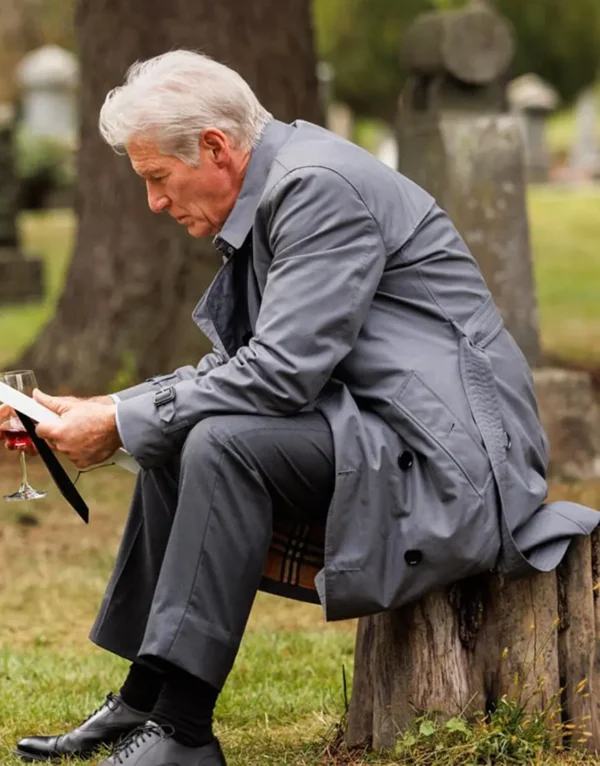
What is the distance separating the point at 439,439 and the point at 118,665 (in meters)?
1.83

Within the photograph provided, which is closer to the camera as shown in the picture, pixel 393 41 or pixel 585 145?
pixel 393 41

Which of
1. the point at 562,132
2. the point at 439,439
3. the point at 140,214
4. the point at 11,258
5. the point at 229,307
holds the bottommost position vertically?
the point at 562,132

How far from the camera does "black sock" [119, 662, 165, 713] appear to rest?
366 cm

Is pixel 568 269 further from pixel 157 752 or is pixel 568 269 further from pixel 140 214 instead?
pixel 157 752

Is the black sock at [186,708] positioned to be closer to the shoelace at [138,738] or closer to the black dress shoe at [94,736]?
the shoelace at [138,738]

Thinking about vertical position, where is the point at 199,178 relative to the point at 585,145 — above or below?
above

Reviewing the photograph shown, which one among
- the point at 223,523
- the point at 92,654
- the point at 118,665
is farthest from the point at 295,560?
the point at 92,654

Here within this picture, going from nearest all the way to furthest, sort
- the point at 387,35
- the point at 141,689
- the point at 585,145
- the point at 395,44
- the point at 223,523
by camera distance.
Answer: the point at 223,523 → the point at 141,689 → the point at 395,44 → the point at 387,35 → the point at 585,145

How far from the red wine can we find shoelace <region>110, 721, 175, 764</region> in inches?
26.5

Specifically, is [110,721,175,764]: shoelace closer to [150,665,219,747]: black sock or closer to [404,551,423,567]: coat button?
[150,665,219,747]: black sock

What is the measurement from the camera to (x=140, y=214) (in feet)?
26.2

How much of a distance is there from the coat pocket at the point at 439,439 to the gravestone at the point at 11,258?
1193 centimetres

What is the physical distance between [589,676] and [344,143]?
4.22 feet

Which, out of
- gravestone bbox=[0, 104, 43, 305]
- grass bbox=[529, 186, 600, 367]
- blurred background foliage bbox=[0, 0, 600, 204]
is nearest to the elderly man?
grass bbox=[529, 186, 600, 367]
